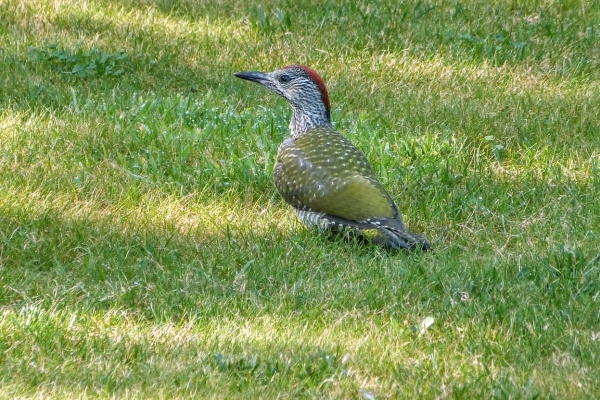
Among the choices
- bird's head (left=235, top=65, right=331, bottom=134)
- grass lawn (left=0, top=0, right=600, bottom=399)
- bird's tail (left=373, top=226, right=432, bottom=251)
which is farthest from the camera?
bird's head (left=235, top=65, right=331, bottom=134)

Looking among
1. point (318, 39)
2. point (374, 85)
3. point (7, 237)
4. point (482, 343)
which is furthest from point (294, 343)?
point (318, 39)

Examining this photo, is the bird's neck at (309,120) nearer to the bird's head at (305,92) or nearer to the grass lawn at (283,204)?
the bird's head at (305,92)

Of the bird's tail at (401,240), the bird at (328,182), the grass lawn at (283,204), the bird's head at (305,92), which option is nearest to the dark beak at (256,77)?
the bird's head at (305,92)

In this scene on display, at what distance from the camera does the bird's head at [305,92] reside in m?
7.18

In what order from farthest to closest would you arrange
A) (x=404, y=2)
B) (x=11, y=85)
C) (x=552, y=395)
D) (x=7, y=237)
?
(x=404, y=2), (x=11, y=85), (x=7, y=237), (x=552, y=395)

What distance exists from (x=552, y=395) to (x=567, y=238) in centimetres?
193

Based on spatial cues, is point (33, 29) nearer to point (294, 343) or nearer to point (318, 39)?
point (318, 39)

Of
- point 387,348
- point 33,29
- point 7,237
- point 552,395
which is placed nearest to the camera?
point 552,395

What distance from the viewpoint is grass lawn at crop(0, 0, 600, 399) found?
486 cm

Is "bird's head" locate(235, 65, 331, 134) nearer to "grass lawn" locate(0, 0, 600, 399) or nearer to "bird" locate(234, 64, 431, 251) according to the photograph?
"bird" locate(234, 64, 431, 251)

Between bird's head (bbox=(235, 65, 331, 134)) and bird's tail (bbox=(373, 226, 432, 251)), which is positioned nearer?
bird's tail (bbox=(373, 226, 432, 251))

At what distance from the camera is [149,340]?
5047 millimetres

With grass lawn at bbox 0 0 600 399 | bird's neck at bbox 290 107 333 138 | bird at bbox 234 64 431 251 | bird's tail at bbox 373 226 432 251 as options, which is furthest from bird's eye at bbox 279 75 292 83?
bird's tail at bbox 373 226 432 251

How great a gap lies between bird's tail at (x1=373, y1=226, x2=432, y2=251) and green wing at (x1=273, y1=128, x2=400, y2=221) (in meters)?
0.11
